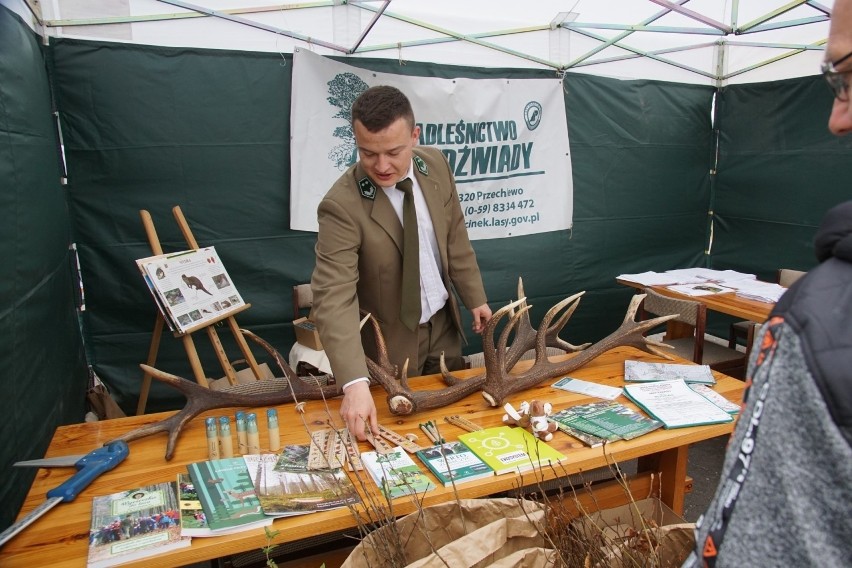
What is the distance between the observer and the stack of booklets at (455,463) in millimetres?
1458

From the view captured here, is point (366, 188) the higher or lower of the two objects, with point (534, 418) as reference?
higher

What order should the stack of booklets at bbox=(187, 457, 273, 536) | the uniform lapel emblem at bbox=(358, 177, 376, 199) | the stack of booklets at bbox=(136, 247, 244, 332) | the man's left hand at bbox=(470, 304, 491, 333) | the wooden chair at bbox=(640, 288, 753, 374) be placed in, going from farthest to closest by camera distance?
the wooden chair at bbox=(640, 288, 753, 374), the stack of booklets at bbox=(136, 247, 244, 332), the man's left hand at bbox=(470, 304, 491, 333), the uniform lapel emblem at bbox=(358, 177, 376, 199), the stack of booklets at bbox=(187, 457, 273, 536)

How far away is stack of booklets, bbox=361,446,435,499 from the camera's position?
1396 millimetres

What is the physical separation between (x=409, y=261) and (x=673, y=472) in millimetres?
1139

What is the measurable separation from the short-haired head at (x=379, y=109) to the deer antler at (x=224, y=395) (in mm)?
769

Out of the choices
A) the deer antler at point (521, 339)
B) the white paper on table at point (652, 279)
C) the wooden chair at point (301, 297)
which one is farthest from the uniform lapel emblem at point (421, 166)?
the white paper on table at point (652, 279)

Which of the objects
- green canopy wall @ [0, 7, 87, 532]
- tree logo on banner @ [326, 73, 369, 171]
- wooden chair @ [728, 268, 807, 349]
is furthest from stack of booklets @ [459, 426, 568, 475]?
wooden chair @ [728, 268, 807, 349]

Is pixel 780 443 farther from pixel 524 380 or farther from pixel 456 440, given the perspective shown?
pixel 524 380

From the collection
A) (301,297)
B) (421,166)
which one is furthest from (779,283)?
(301,297)

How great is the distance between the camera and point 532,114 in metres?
4.34

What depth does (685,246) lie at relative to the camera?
525 centimetres

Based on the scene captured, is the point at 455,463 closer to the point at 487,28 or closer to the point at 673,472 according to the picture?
the point at 673,472

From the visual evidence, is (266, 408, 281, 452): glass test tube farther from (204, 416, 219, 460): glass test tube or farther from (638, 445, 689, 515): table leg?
(638, 445, 689, 515): table leg

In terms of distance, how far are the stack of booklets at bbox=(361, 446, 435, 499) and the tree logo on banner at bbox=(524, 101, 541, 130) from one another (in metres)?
3.29
